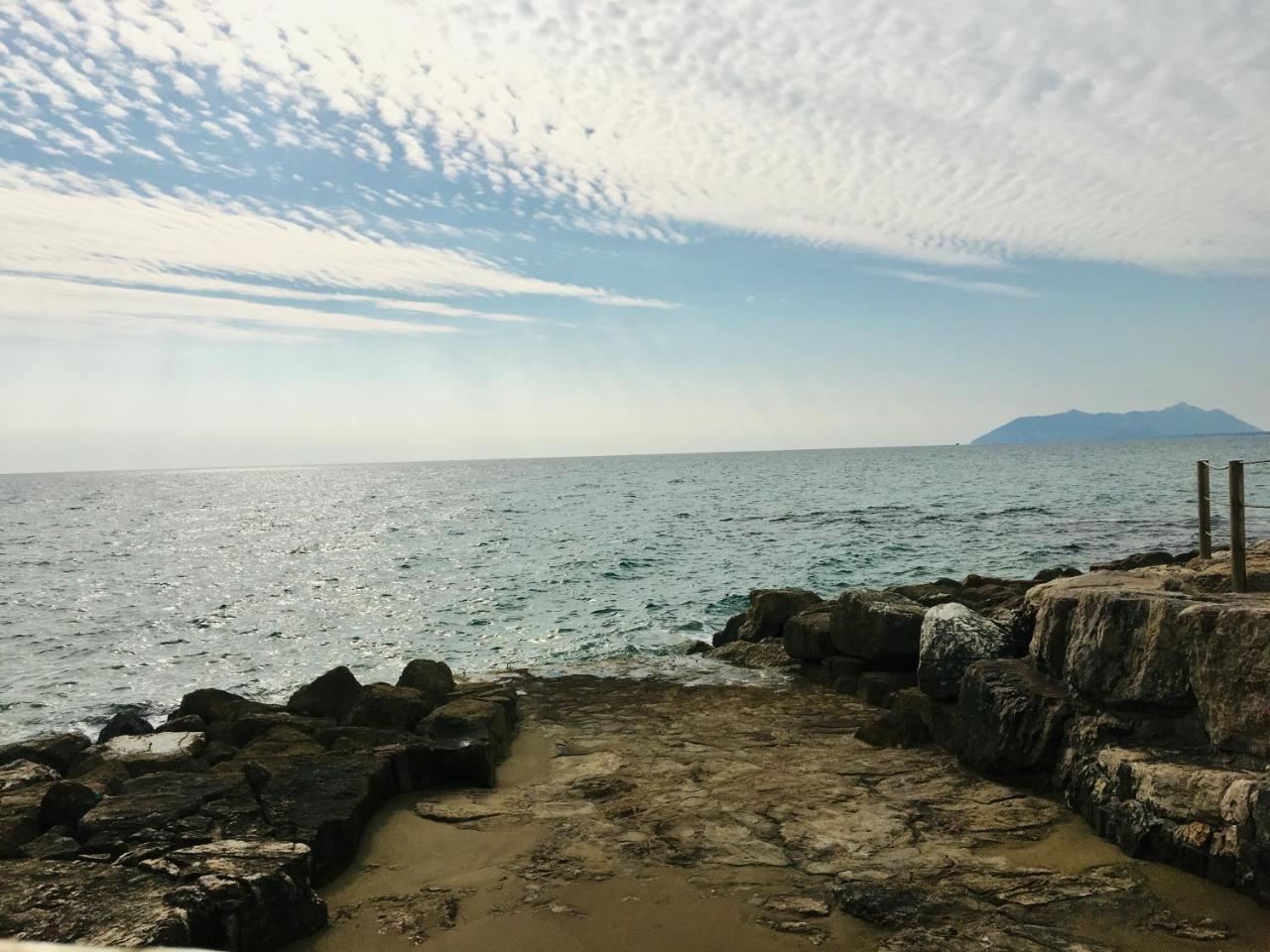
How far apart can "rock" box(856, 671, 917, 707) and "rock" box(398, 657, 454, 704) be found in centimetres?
587

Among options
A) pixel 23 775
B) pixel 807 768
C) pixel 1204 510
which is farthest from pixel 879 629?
pixel 23 775

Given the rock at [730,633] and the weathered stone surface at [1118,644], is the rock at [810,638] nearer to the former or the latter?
the rock at [730,633]

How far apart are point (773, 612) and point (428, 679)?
709 centimetres

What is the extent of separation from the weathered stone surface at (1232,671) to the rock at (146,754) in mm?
9045

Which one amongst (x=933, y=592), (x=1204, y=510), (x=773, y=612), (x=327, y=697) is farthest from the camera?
(x=933, y=592)

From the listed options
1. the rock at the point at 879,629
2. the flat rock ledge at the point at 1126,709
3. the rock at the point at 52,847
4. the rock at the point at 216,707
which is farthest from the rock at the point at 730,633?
the rock at the point at 52,847

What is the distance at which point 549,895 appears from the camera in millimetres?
5621

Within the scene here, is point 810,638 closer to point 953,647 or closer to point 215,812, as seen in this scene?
point 953,647

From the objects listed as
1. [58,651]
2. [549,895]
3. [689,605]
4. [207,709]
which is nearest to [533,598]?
[689,605]

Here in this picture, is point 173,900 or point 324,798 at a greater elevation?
point 173,900

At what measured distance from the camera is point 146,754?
8875 mm

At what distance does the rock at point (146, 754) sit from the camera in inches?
332

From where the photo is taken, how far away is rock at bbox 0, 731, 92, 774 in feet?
32.0

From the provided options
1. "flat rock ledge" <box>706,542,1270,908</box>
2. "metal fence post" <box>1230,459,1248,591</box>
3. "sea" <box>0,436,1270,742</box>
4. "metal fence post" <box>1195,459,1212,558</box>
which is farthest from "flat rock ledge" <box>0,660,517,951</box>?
"metal fence post" <box>1195,459,1212,558</box>
